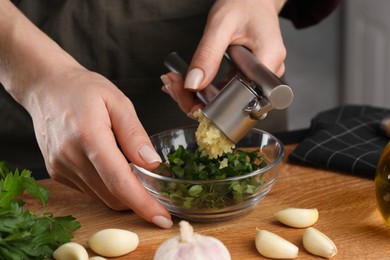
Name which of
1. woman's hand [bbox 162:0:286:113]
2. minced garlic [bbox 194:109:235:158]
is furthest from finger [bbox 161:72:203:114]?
minced garlic [bbox 194:109:235:158]

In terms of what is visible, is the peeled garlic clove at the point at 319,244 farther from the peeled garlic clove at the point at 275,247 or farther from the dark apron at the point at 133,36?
the dark apron at the point at 133,36

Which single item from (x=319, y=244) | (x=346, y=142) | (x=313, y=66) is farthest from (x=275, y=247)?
(x=313, y=66)

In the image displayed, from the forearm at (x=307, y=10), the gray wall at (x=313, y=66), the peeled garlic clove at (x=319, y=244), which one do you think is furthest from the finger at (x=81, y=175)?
the gray wall at (x=313, y=66)

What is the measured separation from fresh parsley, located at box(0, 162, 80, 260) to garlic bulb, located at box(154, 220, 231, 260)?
0.19m

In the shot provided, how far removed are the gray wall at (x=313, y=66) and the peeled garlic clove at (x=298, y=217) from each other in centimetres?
206

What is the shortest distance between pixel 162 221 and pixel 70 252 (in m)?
0.18

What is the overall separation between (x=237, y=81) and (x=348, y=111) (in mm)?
617

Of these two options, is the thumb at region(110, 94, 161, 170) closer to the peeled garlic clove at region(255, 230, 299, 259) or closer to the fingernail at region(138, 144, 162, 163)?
the fingernail at region(138, 144, 162, 163)

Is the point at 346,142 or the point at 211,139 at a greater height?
the point at 211,139

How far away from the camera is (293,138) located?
1587 millimetres

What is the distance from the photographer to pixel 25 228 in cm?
104

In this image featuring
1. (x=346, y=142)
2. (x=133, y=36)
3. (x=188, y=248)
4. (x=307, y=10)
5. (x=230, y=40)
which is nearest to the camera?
(x=188, y=248)

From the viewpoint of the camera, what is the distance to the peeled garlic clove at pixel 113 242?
42.6 inches

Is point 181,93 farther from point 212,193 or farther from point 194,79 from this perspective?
point 212,193
